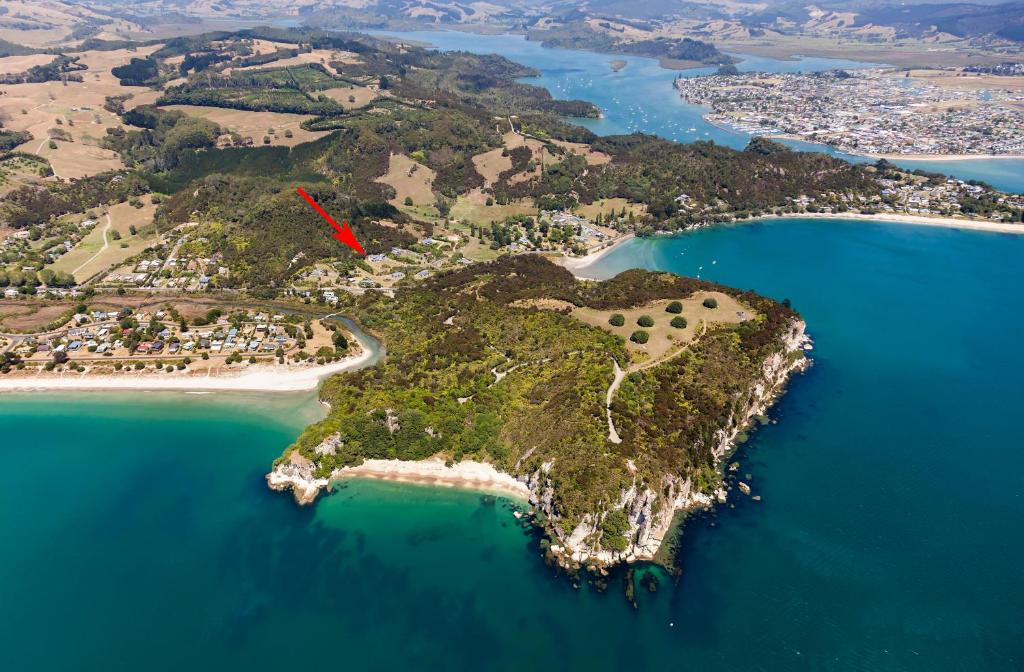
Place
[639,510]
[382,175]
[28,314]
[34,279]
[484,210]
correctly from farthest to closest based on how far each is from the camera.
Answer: [382,175], [484,210], [34,279], [28,314], [639,510]

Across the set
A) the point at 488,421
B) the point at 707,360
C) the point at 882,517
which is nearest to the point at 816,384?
the point at 707,360

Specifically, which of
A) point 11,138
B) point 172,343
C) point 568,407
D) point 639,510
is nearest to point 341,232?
point 172,343

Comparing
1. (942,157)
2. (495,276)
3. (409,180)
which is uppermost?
(942,157)

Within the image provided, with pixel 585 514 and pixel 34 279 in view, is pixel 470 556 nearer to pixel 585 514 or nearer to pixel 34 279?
pixel 585 514

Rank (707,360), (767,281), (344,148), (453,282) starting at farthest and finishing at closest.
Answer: (344,148) < (767,281) < (453,282) < (707,360)

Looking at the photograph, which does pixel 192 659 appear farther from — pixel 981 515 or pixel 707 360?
pixel 981 515

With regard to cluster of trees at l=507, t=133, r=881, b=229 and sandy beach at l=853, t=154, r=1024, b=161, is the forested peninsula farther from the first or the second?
sandy beach at l=853, t=154, r=1024, b=161

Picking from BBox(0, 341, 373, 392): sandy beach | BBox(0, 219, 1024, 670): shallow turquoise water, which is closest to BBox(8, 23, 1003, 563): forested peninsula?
BBox(0, 341, 373, 392): sandy beach
